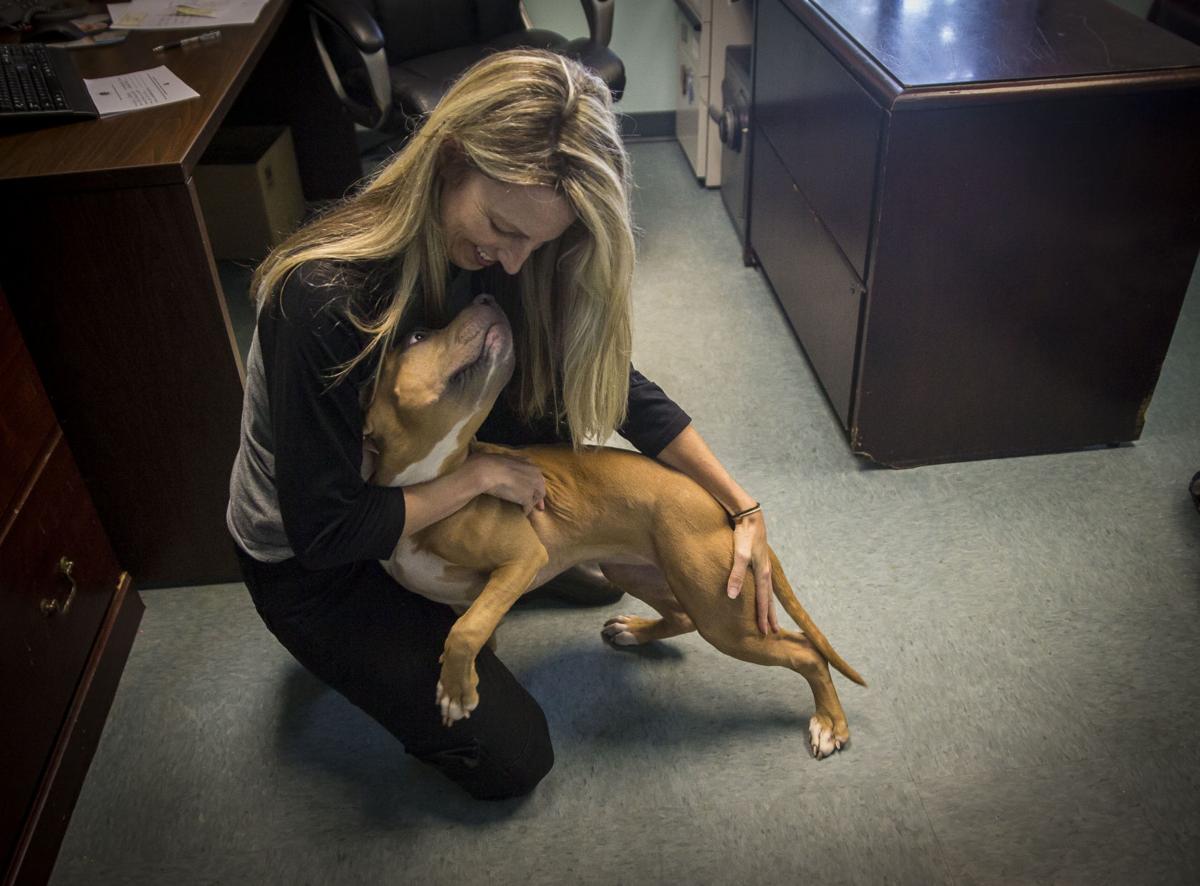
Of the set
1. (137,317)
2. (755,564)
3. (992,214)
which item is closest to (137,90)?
(137,317)

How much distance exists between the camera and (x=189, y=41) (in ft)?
7.00

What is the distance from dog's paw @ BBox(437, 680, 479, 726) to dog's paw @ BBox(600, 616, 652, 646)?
0.44m

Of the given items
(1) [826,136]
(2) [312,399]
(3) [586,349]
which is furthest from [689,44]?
(2) [312,399]

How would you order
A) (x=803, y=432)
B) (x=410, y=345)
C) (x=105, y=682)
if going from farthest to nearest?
(x=803, y=432) < (x=105, y=682) < (x=410, y=345)

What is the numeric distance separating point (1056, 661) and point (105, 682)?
1.51 meters

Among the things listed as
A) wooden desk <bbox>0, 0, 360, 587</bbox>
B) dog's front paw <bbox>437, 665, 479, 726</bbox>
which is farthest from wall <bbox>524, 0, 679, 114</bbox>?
dog's front paw <bbox>437, 665, 479, 726</bbox>

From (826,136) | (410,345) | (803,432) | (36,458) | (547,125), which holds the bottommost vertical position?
(803,432)

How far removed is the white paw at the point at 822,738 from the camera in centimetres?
152

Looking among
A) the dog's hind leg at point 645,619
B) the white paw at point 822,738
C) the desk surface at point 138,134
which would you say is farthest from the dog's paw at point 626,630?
the desk surface at point 138,134

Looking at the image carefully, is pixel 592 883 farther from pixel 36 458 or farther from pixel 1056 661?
pixel 36 458

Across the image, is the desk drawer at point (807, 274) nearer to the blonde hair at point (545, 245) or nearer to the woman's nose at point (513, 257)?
the blonde hair at point (545, 245)

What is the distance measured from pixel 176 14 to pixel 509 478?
1.64m

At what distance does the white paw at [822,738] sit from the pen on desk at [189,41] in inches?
69.6

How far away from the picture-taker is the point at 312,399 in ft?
3.79
